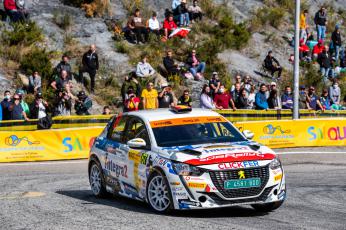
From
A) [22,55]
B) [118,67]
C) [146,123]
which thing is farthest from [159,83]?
[146,123]

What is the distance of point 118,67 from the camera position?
32406 millimetres

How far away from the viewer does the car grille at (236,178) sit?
11266 mm

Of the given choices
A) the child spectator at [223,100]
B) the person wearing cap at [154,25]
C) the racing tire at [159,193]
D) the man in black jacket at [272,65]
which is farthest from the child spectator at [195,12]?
the racing tire at [159,193]

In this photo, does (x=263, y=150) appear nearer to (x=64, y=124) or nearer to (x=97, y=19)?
(x=64, y=124)

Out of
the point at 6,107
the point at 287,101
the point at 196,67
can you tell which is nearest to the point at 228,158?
the point at 6,107

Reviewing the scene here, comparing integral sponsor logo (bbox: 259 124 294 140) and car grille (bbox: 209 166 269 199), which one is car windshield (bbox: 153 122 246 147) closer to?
car grille (bbox: 209 166 269 199)

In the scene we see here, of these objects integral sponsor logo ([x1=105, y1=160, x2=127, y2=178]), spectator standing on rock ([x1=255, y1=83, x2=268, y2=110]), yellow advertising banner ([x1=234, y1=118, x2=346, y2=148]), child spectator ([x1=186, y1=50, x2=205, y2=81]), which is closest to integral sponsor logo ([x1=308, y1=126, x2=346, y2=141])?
yellow advertising banner ([x1=234, y1=118, x2=346, y2=148])

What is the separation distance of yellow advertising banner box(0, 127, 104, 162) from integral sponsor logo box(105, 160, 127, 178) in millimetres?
9201

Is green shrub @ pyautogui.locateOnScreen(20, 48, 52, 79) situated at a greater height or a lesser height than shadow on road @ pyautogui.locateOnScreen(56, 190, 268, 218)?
greater

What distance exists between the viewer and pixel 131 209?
12578mm

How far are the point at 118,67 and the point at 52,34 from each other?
10.2ft

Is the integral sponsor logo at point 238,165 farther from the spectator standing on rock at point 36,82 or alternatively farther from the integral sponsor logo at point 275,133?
the spectator standing on rock at point 36,82

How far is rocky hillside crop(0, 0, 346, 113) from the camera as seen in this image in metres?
31.3

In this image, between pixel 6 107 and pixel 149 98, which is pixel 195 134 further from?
pixel 149 98
